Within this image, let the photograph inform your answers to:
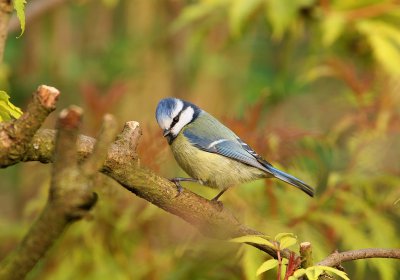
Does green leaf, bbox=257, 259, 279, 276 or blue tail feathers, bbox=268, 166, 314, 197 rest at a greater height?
blue tail feathers, bbox=268, 166, 314, 197

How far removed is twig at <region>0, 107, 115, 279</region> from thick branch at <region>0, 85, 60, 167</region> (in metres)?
0.11

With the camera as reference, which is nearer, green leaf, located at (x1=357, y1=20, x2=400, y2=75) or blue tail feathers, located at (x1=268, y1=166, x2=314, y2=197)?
blue tail feathers, located at (x1=268, y1=166, x2=314, y2=197)

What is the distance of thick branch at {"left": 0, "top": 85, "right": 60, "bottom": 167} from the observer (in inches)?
42.4

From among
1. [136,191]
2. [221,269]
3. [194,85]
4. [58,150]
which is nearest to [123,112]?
[194,85]

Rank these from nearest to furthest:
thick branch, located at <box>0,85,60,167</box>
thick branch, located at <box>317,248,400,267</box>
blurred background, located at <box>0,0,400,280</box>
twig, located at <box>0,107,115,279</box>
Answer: twig, located at <box>0,107,115,279</box> → thick branch, located at <box>0,85,60,167</box> → thick branch, located at <box>317,248,400,267</box> → blurred background, located at <box>0,0,400,280</box>

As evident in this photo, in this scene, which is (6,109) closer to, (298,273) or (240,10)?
(298,273)

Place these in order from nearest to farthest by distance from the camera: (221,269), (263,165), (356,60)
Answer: (263,165) < (221,269) < (356,60)

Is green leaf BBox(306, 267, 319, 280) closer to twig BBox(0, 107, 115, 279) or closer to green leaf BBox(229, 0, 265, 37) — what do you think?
twig BBox(0, 107, 115, 279)

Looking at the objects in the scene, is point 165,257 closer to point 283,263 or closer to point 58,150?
point 283,263

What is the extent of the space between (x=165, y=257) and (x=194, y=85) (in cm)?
134

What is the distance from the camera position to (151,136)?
2.24 meters

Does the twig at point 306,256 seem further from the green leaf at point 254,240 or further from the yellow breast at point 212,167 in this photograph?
the yellow breast at point 212,167

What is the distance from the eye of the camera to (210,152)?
7.55 ft

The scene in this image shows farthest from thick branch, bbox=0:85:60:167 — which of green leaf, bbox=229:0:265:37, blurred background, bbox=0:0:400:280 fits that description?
green leaf, bbox=229:0:265:37
